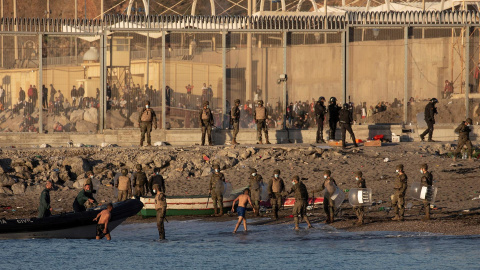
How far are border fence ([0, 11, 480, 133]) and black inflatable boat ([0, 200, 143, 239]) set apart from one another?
11044 mm

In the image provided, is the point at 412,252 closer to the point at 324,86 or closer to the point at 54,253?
the point at 54,253

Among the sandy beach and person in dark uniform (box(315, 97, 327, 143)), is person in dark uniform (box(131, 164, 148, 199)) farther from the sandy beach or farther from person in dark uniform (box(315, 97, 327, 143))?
person in dark uniform (box(315, 97, 327, 143))

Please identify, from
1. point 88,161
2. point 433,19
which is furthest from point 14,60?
point 433,19

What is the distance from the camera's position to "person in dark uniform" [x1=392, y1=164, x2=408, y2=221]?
74.1 feet

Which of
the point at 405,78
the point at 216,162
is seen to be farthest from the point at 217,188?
the point at 405,78

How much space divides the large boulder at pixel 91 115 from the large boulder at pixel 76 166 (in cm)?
336

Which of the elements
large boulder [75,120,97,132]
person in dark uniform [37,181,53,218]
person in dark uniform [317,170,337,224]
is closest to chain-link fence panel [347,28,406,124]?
large boulder [75,120,97,132]

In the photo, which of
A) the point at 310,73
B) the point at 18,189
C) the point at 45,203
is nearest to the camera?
the point at 45,203

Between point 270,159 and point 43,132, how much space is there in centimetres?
897

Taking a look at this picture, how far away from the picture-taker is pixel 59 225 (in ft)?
74.4

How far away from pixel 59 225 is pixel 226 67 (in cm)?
1301

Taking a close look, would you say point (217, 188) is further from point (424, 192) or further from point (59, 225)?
point (424, 192)

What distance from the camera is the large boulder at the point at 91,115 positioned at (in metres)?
34.0

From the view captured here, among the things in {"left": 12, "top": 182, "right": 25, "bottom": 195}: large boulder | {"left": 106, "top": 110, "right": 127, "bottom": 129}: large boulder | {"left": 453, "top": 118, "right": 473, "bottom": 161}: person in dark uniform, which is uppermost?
{"left": 106, "top": 110, "right": 127, "bottom": 129}: large boulder
